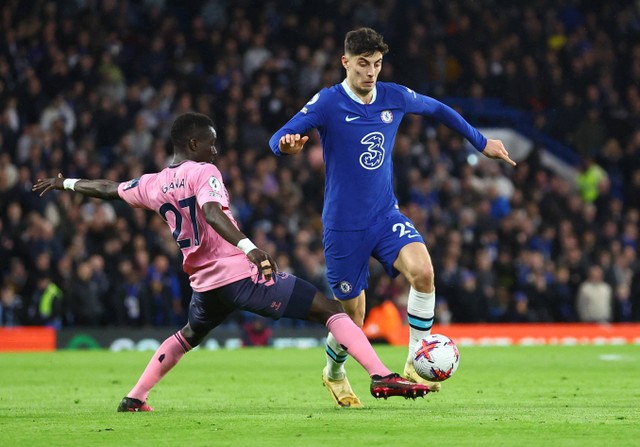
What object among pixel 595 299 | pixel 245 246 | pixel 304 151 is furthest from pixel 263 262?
pixel 595 299

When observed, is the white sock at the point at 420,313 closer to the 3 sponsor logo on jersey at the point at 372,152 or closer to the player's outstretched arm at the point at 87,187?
the 3 sponsor logo on jersey at the point at 372,152

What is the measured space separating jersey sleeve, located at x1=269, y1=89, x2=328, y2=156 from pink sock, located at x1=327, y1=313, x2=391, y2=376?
1255 mm

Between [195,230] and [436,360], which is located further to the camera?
[436,360]

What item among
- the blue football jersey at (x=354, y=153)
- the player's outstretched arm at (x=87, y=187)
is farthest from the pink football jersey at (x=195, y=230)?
the blue football jersey at (x=354, y=153)

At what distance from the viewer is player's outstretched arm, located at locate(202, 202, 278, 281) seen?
775cm

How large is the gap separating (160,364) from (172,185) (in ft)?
4.38

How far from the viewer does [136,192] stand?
8867 mm

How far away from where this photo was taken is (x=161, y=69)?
23.0m

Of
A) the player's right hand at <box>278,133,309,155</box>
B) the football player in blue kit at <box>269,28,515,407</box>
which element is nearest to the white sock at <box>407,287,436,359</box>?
the football player in blue kit at <box>269,28,515,407</box>

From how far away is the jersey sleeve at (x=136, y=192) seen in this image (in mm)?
8852

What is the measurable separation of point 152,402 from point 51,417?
1.53m

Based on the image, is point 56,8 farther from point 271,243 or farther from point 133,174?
point 271,243

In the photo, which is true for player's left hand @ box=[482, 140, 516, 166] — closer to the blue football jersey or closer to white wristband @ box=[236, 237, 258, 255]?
the blue football jersey

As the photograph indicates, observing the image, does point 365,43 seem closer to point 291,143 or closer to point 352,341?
point 291,143
